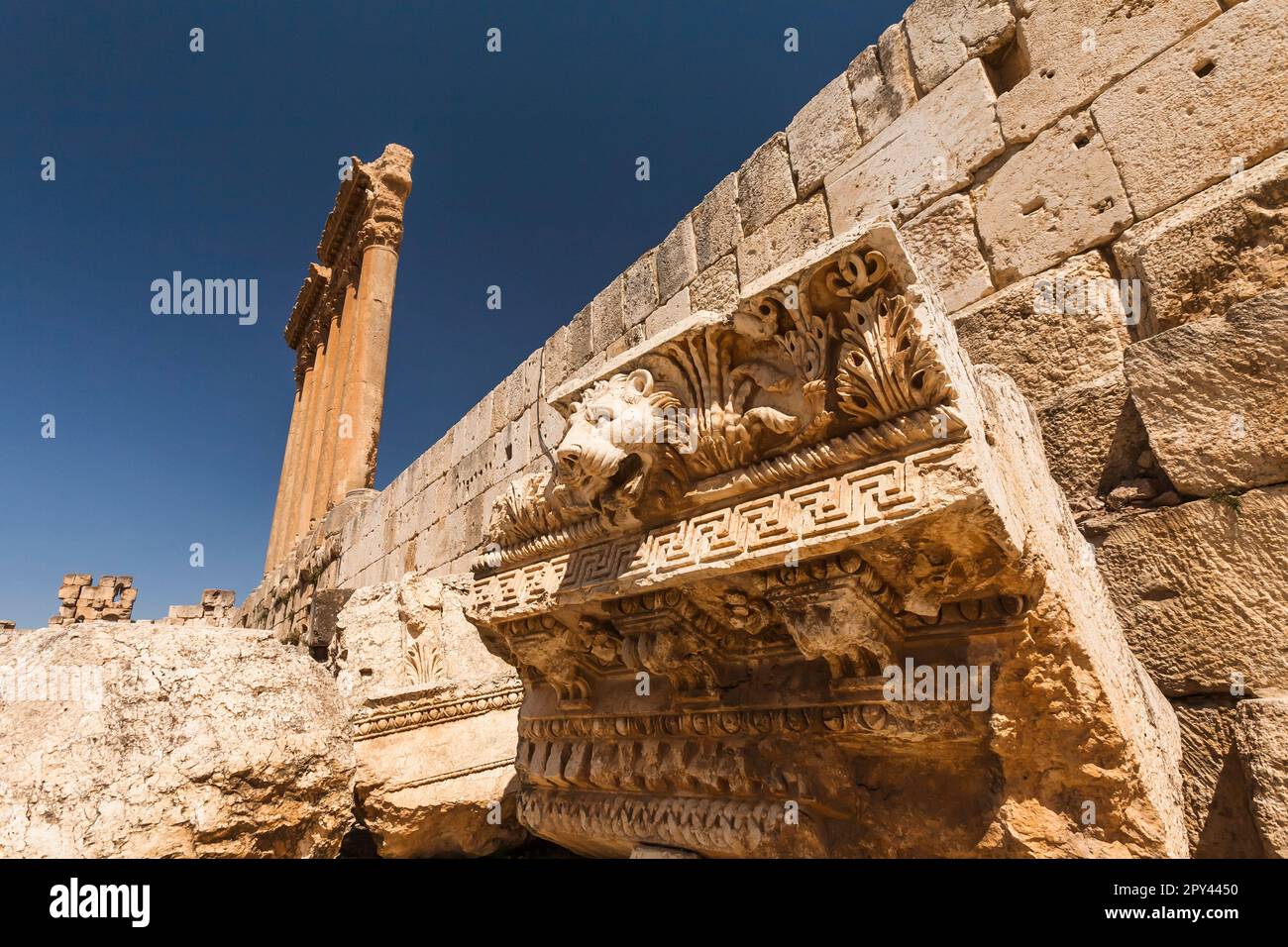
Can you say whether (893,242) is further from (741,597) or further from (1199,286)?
(1199,286)

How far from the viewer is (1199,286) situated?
237 centimetres

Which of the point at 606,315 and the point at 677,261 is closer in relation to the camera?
the point at 677,261

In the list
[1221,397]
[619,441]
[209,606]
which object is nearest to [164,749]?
[619,441]

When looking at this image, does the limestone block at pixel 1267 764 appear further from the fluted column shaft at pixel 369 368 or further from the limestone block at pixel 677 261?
the fluted column shaft at pixel 369 368

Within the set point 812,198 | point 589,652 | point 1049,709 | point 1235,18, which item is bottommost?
point 1049,709

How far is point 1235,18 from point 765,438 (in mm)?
2181

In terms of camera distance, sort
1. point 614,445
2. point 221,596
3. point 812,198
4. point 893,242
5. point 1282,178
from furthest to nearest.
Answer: point 221,596 < point 812,198 < point 1282,178 < point 614,445 < point 893,242

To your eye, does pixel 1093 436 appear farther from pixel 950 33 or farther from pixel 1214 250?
pixel 950 33

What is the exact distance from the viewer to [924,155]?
135 inches

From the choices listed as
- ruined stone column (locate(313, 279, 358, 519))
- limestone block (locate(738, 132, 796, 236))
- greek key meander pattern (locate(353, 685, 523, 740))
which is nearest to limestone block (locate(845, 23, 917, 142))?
limestone block (locate(738, 132, 796, 236))

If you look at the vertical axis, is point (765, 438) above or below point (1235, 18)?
below

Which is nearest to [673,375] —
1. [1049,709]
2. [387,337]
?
[1049,709]

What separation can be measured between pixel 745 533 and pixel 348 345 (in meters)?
14.1

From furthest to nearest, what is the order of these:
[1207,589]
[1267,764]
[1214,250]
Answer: [1214,250] < [1207,589] < [1267,764]
